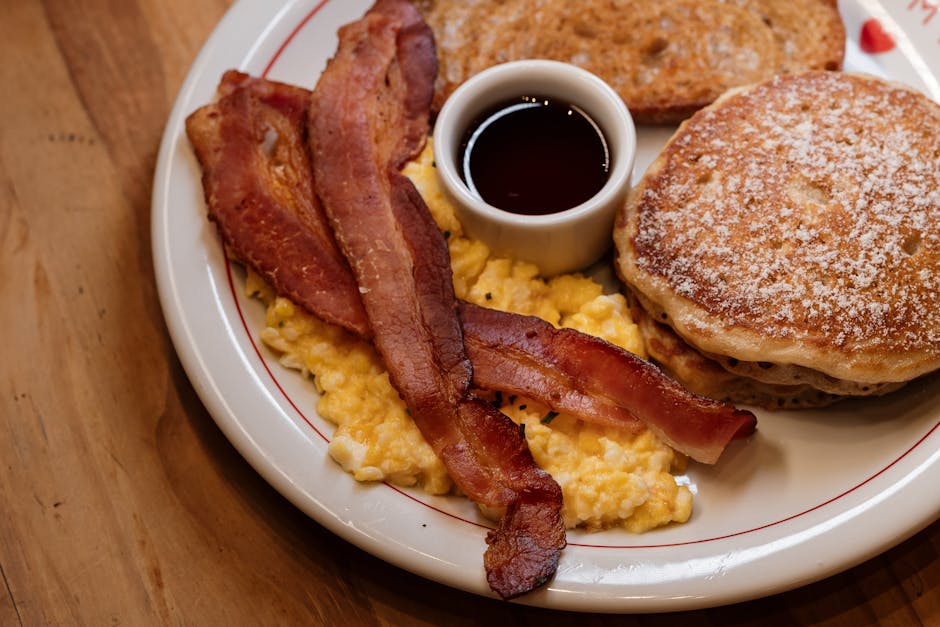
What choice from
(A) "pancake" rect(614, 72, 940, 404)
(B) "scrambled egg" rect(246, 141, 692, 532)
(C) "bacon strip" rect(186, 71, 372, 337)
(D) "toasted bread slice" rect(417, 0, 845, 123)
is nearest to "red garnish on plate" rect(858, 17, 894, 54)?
(D) "toasted bread slice" rect(417, 0, 845, 123)

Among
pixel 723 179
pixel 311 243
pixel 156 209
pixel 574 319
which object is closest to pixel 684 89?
pixel 723 179

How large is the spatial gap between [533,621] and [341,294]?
3.21 feet

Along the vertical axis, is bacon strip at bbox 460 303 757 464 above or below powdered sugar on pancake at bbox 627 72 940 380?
below

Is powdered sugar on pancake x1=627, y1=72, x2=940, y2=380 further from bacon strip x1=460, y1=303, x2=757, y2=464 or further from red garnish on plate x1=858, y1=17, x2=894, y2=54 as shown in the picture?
red garnish on plate x1=858, y1=17, x2=894, y2=54

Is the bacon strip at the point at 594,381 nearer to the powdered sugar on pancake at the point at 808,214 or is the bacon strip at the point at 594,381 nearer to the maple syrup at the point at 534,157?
the powdered sugar on pancake at the point at 808,214

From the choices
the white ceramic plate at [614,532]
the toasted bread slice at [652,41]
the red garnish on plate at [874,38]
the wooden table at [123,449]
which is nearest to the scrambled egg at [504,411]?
the white ceramic plate at [614,532]

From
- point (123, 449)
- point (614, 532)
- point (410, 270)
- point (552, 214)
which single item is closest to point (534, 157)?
point (552, 214)

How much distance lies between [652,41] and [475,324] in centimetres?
118

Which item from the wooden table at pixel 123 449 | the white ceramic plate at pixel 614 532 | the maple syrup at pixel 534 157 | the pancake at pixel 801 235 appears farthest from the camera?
the maple syrup at pixel 534 157

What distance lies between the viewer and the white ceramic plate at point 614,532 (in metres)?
1.90

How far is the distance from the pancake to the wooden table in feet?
1.94

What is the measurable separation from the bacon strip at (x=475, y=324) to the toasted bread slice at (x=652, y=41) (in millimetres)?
569

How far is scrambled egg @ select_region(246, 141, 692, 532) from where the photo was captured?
6.61 ft

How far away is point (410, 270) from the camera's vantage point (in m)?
2.22
